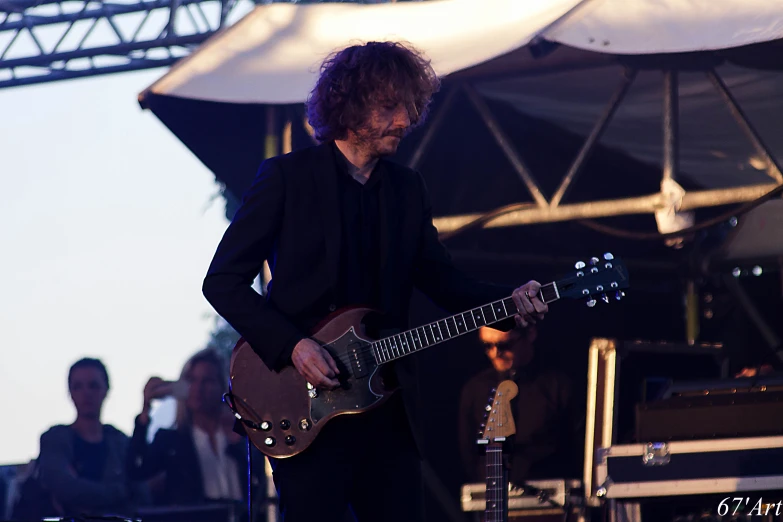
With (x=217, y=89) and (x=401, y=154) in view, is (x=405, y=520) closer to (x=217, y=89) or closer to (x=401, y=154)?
(x=217, y=89)

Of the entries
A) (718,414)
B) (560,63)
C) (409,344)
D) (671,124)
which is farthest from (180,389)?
(409,344)

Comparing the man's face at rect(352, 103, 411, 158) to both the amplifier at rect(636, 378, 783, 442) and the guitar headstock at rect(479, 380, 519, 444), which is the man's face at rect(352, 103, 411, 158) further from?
the amplifier at rect(636, 378, 783, 442)

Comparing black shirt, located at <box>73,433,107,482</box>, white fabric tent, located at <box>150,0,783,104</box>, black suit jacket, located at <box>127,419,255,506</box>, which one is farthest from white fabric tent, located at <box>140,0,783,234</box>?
black shirt, located at <box>73,433,107,482</box>

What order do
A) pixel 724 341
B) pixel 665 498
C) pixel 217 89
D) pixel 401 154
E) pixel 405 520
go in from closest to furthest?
1. pixel 405 520
2. pixel 665 498
3. pixel 217 89
4. pixel 401 154
5. pixel 724 341

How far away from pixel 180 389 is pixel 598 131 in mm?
3448

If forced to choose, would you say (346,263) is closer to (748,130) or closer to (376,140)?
(376,140)

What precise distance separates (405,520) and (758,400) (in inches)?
98.3

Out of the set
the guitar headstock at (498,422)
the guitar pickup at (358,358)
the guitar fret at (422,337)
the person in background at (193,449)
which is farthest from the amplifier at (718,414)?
the person in background at (193,449)

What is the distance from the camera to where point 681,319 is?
8148 mm

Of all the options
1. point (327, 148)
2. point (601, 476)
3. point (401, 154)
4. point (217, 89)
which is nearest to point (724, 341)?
point (401, 154)

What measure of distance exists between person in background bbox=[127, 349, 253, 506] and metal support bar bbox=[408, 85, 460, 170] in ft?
7.49

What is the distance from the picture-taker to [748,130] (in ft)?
18.9

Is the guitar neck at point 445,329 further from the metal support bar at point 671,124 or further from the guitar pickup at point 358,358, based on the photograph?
the metal support bar at point 671,124

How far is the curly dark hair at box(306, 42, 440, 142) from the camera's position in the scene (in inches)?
130
